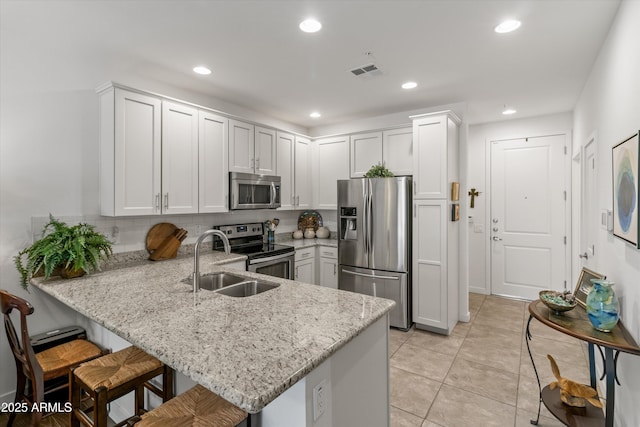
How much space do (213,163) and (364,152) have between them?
2.00 m

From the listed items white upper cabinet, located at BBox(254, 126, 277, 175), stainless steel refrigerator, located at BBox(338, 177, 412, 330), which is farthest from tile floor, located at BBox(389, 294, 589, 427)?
white upper cabinet, located at BBox(254, 126, 277, 175)

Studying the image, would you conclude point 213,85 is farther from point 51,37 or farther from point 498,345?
point 498,345

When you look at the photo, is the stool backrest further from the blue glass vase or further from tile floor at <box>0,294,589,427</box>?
the blue glass vase

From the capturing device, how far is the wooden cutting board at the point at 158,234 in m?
3.03

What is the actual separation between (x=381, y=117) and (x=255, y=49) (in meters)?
2.39

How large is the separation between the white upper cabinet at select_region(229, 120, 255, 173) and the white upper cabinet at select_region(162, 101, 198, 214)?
438 millimetres

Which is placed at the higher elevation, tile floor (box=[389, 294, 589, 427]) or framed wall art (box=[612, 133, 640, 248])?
framed wall art (box=[612, 133, 640, 248])

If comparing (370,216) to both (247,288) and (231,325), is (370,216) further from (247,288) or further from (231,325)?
→ (231,325)

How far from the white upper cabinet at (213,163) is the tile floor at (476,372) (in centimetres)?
238

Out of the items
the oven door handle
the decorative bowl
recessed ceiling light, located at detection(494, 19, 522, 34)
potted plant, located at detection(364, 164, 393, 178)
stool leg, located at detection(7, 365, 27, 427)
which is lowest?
stool leg, located at detection(7, 365, 27, 427)

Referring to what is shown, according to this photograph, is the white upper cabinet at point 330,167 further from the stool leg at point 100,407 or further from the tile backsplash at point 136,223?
the stool leg at point 100,407

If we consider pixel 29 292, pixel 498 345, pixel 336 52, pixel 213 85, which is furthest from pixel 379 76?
pixel 29 292

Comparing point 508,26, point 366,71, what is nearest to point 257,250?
point 366,71

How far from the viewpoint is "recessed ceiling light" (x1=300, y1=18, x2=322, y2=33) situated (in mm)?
2121
